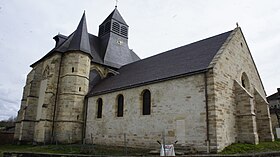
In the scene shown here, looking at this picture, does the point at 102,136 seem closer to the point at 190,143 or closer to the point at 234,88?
the point at 190,143

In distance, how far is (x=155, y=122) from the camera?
13133 millimetres

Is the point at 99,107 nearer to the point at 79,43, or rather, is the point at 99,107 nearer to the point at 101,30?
the point at 79,43

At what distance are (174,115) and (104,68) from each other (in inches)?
470

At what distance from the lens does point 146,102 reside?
14.4m

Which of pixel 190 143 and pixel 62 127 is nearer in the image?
pixel 190 143

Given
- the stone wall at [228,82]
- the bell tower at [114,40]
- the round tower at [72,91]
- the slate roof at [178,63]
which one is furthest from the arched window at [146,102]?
the bell tower at [114,40]

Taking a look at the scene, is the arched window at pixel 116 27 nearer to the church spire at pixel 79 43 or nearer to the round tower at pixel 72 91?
the church spire at pixel 79 43

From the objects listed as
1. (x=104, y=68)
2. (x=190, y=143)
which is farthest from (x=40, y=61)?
(x=190, y=143)

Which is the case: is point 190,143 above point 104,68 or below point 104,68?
below

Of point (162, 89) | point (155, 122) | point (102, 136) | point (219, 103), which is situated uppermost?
point (162, 89)

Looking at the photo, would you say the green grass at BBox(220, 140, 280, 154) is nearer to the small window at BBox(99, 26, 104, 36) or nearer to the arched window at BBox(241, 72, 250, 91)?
the arched window at BBox(241, 72, 250, 91)

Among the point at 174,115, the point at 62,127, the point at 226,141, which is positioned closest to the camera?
the point at 226,141

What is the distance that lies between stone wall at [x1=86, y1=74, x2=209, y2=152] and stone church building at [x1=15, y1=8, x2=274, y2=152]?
50 millimetres

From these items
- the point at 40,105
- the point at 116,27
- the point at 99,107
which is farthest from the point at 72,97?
the point at 116,27
